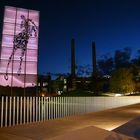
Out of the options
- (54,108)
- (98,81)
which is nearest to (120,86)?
(98,81)

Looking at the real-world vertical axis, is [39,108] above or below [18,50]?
below

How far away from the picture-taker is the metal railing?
13.9 m

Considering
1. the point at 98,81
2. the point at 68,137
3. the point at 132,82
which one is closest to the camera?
the point at 68,137

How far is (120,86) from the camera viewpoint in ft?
160

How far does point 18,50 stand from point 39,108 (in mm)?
14618

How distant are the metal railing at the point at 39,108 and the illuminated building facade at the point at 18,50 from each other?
926 centimetres

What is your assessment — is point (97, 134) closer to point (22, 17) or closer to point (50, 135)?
point (50, 135)

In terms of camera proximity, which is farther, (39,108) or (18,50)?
(18,50)

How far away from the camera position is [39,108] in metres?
16.0

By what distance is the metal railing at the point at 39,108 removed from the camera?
13.9 meters

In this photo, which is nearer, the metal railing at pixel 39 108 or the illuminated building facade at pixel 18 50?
the metal railing at pixel 39 108

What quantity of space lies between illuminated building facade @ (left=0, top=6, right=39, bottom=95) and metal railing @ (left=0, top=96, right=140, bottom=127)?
926 cm

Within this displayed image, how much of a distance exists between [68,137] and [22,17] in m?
23.0

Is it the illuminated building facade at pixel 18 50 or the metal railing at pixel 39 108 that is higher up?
the illuminated building facade at pixel 18 50
